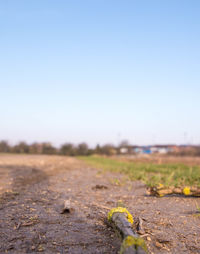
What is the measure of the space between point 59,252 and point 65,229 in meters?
0.71

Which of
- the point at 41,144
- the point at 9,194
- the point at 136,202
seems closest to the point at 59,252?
the point at 136,202

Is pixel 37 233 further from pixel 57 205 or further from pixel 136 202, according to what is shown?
pixel 136 202

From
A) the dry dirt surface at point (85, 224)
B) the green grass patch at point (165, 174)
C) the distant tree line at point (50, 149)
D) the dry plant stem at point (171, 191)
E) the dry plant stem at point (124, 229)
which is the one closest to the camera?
the dry plant stem at point (124, 229)

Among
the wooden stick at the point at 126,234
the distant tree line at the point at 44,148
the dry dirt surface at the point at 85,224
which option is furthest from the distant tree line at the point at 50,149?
the wooden stick at the point at 126,234

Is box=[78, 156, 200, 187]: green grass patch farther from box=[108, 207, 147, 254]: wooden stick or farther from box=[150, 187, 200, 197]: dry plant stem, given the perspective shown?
box=[108, 207, 147, 254]: wooden stick

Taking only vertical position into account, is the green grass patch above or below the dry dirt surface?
above

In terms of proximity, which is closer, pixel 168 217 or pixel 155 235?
pixel 155 235

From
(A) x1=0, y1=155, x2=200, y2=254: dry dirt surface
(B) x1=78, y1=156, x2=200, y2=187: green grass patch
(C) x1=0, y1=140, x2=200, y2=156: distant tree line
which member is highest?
(C) x1=0, y1=140, x2=200, y2=156: distant tree line

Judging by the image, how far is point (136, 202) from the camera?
545 centimetres

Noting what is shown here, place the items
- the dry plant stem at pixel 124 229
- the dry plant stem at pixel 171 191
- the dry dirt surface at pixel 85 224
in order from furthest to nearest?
the dry plant stem at pixel 171 191, the dry dirt surface at pixel 85 224, the dry plant stem at pixel 124 229

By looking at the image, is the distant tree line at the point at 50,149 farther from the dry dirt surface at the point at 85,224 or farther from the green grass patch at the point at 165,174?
the dry dirt surface at the point at 85,224

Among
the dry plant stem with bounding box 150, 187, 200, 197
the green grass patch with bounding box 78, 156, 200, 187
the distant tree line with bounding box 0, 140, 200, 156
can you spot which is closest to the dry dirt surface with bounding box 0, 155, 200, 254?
the dry plant stem with bounding box 150, 187, 200, 197

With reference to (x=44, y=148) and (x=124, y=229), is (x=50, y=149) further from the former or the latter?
(x=124, y=229)

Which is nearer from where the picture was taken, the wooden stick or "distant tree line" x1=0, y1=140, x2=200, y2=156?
the wooden stick
